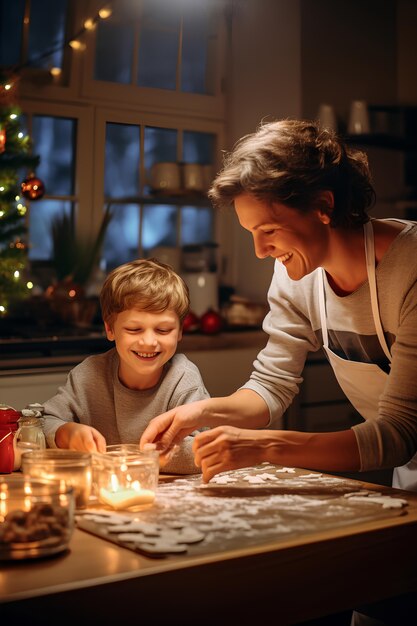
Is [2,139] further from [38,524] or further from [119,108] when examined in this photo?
[38,524]

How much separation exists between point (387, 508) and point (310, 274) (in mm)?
629

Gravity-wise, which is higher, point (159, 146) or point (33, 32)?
point (33, 32)

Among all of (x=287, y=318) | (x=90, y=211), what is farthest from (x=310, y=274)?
(x=90, y=211)

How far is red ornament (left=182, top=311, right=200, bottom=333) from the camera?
3631mm

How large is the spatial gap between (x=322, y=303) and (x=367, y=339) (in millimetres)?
119

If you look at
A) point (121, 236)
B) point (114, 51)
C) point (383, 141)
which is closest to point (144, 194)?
point (121, 236)

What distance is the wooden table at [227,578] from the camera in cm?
90

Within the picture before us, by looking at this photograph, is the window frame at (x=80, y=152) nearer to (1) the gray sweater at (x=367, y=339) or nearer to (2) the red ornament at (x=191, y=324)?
(2) the red ornament at (x=191, y=324)

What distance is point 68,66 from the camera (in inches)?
139

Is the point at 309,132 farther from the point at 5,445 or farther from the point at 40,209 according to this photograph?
the point at 40,209

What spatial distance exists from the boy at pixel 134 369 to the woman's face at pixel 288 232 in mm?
265

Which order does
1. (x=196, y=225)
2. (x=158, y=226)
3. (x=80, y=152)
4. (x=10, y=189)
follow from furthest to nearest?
(x=196, y=225), (x=158, y=226), (x=80, y=152), (x=10, y=189)

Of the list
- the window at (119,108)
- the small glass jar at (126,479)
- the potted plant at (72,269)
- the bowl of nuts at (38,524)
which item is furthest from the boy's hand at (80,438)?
the window at (119,108)

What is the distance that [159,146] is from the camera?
380 centimetres
